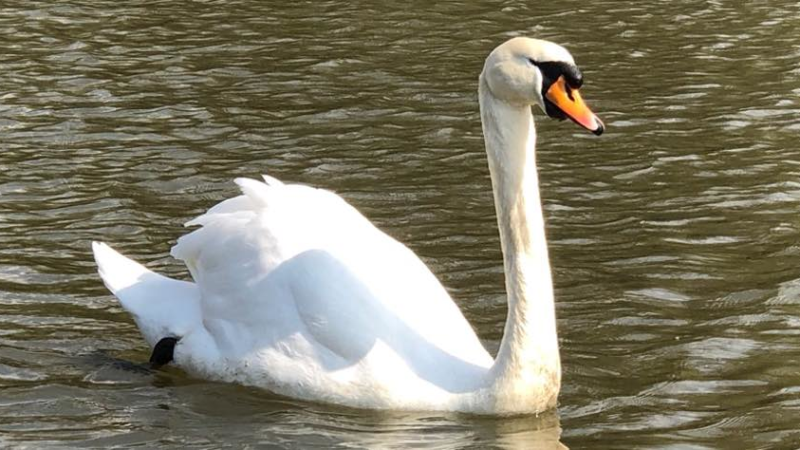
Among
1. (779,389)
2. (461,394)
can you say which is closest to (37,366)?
(461,394)

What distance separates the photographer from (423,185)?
10.3 m

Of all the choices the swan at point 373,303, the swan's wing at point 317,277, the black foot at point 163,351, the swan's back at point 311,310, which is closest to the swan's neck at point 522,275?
the swan at point 373,303

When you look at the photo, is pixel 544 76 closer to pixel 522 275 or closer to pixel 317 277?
pixel 522 275

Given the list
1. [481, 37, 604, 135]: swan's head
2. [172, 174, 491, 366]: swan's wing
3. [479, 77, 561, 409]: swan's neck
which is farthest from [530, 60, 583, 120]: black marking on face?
[172, 174, 491, 366]: swan's wing

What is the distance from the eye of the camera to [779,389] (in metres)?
7.28

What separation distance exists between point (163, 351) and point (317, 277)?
3.13ft

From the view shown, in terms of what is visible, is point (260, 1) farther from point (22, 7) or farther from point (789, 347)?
point (789, 347)

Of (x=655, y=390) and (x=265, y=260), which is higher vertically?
(x=265, y=260)

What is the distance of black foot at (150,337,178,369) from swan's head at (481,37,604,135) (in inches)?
83.8

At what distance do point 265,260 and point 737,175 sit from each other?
3.97 m

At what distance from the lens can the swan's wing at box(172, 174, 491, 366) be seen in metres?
7.04

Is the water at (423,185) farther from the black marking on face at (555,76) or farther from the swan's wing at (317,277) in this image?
the black marking on face at (555,76)

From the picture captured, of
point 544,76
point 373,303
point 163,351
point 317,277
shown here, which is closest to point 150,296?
point 163,351

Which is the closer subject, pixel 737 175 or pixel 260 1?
pixel 737 175
